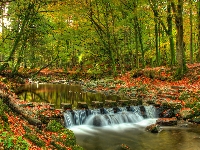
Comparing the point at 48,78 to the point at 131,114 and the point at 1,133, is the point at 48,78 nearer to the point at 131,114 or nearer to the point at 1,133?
the point at 131,114

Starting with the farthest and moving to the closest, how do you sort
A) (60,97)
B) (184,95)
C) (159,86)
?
1. (159,86)
2. (60,97)
3. (184,95)

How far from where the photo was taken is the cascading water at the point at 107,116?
1508 centimetres

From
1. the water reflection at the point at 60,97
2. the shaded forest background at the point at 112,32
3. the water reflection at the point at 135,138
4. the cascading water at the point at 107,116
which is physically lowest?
the water reflection at the point at 135,138

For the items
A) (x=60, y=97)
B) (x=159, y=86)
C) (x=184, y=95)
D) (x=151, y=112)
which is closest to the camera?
(x=151, y=112)

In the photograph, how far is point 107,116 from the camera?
51.2ft

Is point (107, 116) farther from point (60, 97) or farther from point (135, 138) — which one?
point (60, 97)

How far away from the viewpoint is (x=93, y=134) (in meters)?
13.4

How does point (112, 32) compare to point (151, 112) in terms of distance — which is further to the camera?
point (112, 32)

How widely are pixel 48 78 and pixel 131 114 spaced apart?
74.3 ft

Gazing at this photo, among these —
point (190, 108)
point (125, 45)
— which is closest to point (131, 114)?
point (190, 108)

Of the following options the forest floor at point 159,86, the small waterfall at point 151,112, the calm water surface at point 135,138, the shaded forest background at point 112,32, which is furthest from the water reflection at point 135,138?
the shaded forest background at point 112,32

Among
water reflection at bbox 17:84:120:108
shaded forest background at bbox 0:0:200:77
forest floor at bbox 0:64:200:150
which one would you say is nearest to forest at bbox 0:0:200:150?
forest floor at bbox 0:64:200:150

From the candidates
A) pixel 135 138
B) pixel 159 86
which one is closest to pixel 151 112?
pixel 135 138

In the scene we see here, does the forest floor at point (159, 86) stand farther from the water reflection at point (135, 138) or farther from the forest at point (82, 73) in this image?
the water reflection at point (135, 138)
